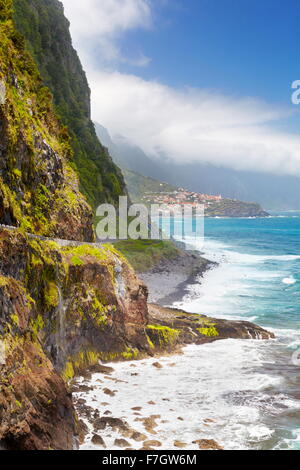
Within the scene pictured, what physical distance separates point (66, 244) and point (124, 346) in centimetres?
676

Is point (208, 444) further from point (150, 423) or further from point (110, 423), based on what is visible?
point (110, 423)

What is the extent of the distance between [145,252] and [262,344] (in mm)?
38729

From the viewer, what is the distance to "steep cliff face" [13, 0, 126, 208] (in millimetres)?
70250

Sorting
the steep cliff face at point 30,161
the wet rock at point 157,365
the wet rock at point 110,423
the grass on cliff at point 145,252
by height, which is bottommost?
the wet rock at point 157,365

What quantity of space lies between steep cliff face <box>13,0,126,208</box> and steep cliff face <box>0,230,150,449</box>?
46.2 m

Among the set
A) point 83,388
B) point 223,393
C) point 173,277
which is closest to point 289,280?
point 173,277

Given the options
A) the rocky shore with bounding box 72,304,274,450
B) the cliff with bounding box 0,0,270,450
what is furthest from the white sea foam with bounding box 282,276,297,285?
the rocky shore with bounding box 72,304,274,450

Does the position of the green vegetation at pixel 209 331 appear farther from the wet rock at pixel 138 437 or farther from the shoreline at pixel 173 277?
the wet rock at pixel 138 437

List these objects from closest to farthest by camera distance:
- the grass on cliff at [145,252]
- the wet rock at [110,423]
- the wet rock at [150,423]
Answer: the wet rock at [110,423]
the wet rock at [150,423]
the grass on cliff at [145,252]

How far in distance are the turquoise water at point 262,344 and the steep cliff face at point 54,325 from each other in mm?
6060

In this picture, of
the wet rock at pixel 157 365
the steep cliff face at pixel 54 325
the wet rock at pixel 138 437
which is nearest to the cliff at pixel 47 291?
the steep cliff face at pixel 54 325

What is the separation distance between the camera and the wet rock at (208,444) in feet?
44.3
